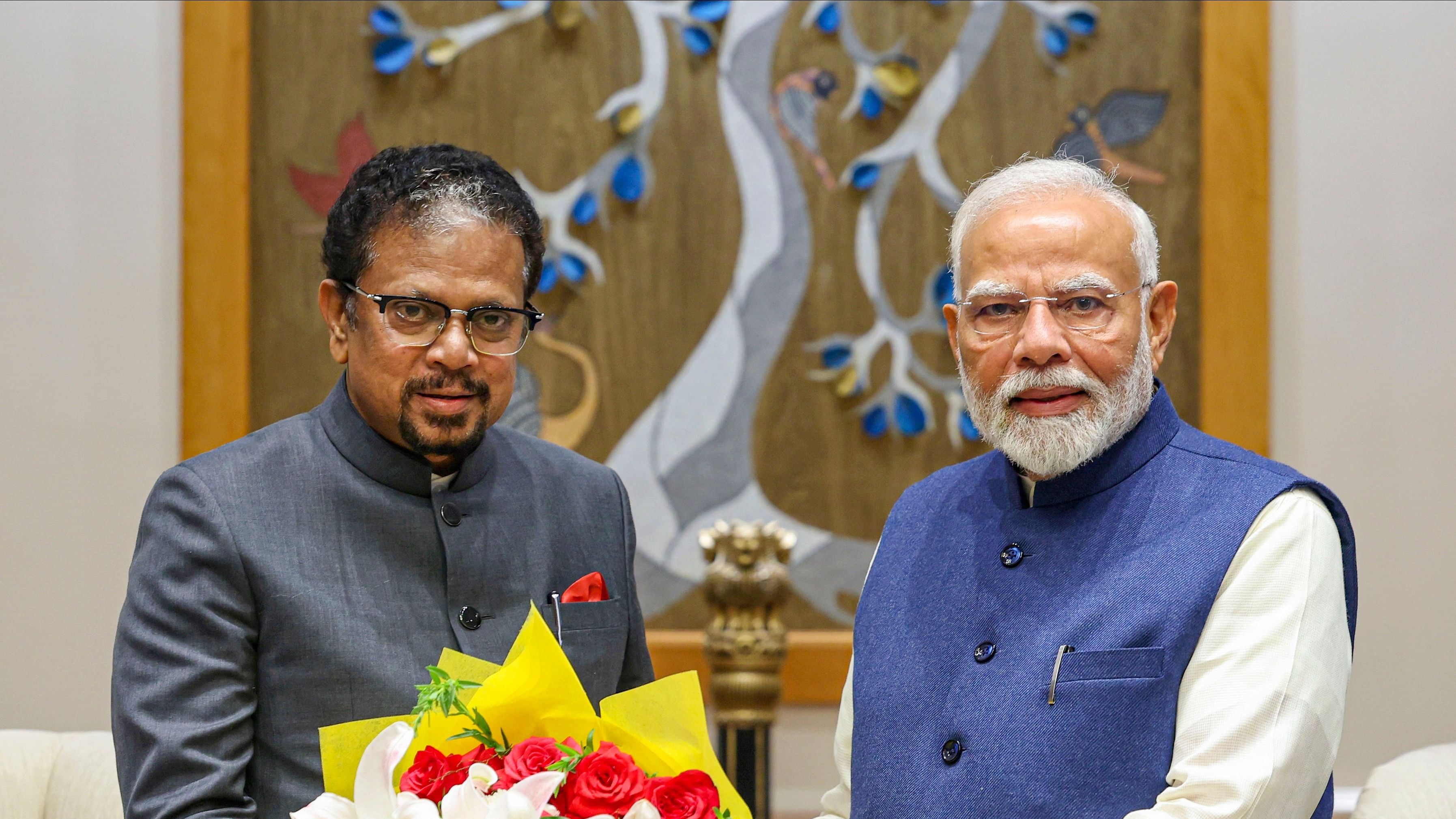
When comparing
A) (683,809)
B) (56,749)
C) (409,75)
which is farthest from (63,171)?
(683,809)

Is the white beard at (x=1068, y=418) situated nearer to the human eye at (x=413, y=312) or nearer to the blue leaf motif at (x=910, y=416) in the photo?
the human eye at (x=413, y=312)

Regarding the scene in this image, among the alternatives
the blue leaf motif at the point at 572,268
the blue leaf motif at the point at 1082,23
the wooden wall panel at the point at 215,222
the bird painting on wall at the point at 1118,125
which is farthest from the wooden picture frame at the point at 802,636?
the blue leaf motif at the point at 572,268

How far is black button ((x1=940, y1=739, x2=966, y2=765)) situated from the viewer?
1715 millimetres

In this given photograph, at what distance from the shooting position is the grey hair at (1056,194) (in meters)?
1.81

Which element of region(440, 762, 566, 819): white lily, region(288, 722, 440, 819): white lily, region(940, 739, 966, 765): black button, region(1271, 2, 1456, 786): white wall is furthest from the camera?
region(1271, 2, 1456, 786): white wall

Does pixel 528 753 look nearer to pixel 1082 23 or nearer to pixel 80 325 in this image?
pixel 80 325

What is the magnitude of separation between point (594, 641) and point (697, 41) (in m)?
1.85

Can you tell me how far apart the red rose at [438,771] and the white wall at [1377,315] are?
2465mm

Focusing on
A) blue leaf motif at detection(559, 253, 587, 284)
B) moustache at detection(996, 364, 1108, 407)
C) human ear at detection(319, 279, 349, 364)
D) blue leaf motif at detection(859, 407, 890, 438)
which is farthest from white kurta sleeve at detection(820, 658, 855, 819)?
blue leaf motif at detection(559, 253, 587, 284)

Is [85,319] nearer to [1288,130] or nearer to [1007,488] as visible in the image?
[1007,488]

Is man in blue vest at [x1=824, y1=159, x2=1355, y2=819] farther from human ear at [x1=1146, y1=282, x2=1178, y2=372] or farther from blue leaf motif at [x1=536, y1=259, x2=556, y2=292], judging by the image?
blue leaf motif at [x1=536, y1=259, x2=556, y2=292]

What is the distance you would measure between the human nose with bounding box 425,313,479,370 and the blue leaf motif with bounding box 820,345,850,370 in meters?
1.57

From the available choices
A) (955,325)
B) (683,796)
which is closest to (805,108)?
(955,325)

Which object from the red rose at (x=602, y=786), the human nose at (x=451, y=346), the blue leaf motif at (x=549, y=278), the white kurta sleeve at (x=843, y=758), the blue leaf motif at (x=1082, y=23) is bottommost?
the white kurta sleeve at (x=843, y=758)
